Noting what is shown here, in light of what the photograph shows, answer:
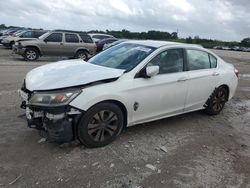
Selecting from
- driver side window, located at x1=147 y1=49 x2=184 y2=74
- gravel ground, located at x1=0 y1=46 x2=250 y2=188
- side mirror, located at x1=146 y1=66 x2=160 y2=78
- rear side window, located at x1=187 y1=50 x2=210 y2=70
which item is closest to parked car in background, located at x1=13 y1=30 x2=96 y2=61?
gravel ground, located at x1=0 y1=46 x2=250 y2=188

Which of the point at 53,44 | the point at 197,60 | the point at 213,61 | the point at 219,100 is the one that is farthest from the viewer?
the point at 53,44

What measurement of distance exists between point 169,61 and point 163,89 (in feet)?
1.94

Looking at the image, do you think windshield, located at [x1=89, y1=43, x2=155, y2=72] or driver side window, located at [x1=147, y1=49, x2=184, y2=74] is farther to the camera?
driver side window, located at [x1=147, y1=49, x2=184, y2=74]

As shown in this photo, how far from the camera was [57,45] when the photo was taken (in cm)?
1809

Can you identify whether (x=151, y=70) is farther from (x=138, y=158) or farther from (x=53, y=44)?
(x=53, y=44)

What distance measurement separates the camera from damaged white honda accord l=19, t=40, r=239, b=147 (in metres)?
4.43

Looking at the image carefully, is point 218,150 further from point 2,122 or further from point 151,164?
point 2,122

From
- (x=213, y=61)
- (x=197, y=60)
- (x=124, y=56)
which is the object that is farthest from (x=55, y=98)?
(x=213, y=61)

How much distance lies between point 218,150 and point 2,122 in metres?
3.74

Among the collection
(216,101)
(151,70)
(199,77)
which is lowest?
(216,101)

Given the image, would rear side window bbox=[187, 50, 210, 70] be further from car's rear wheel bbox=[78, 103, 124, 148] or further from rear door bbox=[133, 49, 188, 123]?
car's rear wheel bbox=[78, 103, 124, 148]

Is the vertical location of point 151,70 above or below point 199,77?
above

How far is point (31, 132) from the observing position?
5.33 m

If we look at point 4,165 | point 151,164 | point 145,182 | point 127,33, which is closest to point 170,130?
point 151,164
